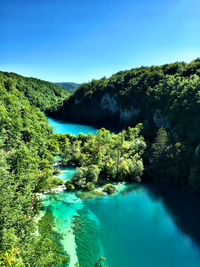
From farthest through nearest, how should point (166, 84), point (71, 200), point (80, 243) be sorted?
1. point (166, 84)
2. point (71, 200)
3. point (80, 243)

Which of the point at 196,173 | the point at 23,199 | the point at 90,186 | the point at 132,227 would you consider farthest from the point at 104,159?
the point at 23,199

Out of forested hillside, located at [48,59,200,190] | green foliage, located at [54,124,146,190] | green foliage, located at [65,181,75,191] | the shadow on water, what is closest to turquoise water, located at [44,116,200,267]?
the shadow on water

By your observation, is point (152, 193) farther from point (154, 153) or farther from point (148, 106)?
point (148, 106)

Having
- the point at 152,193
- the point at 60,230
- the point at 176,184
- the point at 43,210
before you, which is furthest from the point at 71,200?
the point at 176,184

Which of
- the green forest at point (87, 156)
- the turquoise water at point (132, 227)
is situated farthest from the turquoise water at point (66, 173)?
the turquoise water at point (132, 227)

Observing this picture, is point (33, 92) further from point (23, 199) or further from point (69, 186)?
point (23, 199)

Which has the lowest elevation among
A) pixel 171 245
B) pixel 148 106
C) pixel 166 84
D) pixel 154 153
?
pixel 171 245

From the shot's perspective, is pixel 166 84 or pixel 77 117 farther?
pixel 77 117

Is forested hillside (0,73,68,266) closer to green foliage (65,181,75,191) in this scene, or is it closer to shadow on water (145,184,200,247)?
green foliage (65,181,75,191)

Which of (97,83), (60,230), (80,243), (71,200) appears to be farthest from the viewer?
(97,83)
